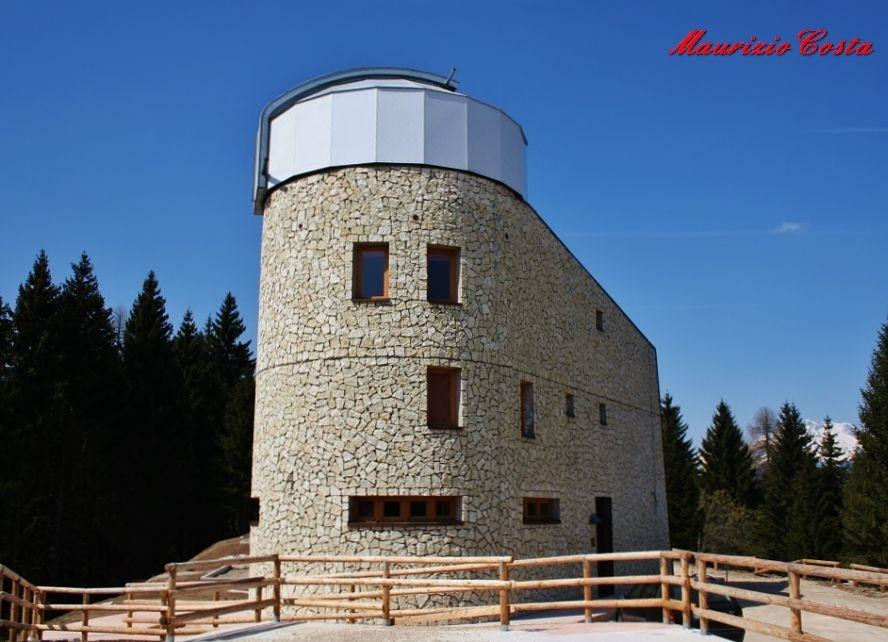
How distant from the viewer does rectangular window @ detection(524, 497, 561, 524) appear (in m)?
15.8

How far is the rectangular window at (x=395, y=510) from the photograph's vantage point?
1377cm

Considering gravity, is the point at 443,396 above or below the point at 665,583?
above

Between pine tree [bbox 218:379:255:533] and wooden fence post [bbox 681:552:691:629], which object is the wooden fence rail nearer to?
wooden fence post [bbox 681:552:691:629]

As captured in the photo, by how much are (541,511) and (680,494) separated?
28094mm

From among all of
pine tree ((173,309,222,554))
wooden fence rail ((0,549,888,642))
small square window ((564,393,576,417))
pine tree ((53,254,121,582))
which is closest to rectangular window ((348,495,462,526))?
wooden fence rail ((0,549,888,642))

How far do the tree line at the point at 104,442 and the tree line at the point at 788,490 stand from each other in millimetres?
24161

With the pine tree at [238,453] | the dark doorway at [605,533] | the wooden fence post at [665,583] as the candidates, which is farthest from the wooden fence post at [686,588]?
the pine tree at [238,453]

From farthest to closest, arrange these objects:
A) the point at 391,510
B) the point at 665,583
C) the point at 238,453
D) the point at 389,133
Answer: the point at 238,453
the point at 389,133
the point at 391,510
the point at 665,583

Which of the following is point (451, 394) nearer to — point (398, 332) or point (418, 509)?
point (398, 332)

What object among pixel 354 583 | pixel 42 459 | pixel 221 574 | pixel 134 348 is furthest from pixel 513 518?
pixel 134 348

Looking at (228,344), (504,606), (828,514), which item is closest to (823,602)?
(504,606)

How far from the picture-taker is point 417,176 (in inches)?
587

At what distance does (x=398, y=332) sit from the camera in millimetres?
14367

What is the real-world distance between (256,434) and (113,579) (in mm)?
21944
